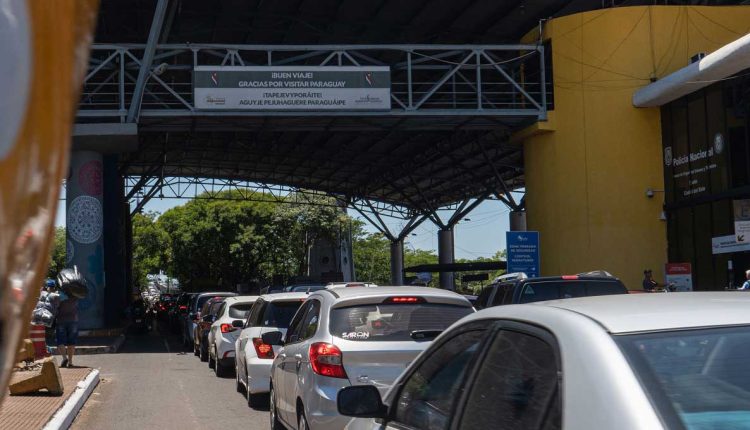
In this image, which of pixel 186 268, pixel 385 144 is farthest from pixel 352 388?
pixel 186 268

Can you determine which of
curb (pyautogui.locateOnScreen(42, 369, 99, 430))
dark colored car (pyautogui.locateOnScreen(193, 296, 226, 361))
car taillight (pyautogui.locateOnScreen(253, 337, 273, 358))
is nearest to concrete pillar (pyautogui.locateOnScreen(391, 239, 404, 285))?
dark colored car (pyautogui.locateOnScreen(193, 296, 226, 361))

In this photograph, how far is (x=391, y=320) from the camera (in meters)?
8.78

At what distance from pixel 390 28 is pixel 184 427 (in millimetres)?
23162

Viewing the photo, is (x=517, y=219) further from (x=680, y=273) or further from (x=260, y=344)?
(x=260, y=344)

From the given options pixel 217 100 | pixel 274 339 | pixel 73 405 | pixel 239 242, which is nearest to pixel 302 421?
pixel 274 339

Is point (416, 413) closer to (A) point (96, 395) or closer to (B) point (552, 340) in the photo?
(B) point (552, 340)

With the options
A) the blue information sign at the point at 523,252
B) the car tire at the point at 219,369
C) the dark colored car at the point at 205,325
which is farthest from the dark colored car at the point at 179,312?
the car tire at the point at 219,369

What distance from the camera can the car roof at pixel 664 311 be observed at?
3.10 meters

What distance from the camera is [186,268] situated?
6481cm

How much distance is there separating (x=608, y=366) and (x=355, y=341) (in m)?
5.76

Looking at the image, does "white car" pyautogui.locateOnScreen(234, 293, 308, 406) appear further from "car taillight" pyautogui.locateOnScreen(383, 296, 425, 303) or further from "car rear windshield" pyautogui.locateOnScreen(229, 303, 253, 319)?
"car taillight" pyautogui.locateOnScreen(383, 296, 425, 303)

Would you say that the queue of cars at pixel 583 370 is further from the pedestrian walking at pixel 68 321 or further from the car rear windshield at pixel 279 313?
the pedestrian walking at pixel 68 321

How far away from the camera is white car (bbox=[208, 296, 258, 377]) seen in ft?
58.5

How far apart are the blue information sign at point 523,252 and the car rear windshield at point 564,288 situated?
10.9 metres
